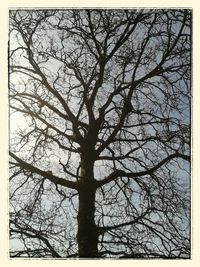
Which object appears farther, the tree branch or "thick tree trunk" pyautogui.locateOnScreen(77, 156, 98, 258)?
the tree branch

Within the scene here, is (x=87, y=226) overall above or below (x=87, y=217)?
below

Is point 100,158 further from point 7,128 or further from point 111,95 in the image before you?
point 7,128

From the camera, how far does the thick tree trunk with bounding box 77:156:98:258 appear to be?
8.49 meters

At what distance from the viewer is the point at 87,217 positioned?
8797 millimetres

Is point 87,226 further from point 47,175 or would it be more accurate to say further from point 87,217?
point 47,175

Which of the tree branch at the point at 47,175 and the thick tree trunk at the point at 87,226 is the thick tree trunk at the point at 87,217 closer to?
the thick tree trunk at the point at 87,226

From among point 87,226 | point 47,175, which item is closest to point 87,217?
point 87,226

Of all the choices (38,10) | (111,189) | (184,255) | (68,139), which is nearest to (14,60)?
(38,10)

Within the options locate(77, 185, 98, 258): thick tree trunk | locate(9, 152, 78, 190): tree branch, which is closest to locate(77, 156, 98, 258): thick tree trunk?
locate(77, 185, 98, 258): thick tree trunk

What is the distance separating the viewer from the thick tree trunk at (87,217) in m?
8.49

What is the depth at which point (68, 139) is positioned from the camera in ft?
31.2

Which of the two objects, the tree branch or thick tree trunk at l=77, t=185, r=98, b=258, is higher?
the tree branch

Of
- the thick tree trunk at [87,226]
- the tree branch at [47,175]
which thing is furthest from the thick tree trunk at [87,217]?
the tree branch at [47,175]

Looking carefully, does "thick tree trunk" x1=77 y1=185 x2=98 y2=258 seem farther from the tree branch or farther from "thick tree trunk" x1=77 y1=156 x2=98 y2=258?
the tree branch
